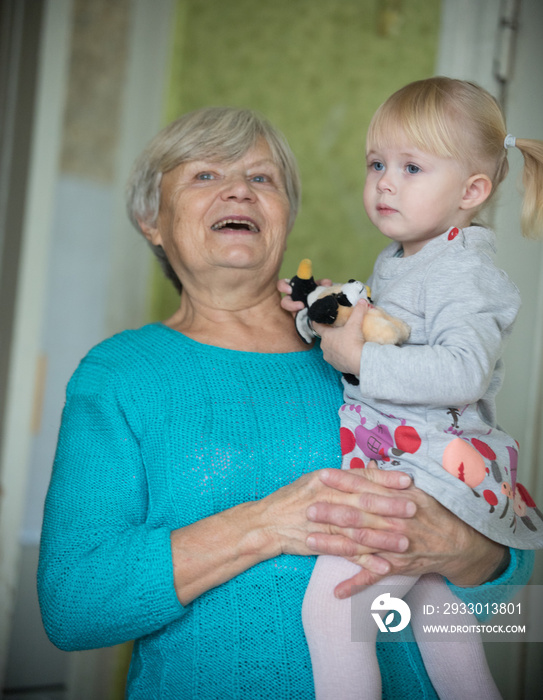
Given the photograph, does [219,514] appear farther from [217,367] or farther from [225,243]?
[225,243]

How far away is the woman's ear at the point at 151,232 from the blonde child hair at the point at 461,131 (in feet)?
2.22

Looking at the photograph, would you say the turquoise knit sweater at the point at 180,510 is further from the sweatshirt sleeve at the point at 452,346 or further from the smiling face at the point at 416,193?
the smiling face at the point at 416,193

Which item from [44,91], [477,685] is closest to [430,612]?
[477,685]

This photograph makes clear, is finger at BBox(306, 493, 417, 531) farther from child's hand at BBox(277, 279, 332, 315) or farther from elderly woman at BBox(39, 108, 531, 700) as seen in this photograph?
child's hand at BBox(277, 279, 332, 315)

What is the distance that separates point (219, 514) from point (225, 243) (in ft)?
2.05

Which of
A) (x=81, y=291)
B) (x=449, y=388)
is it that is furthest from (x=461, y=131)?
(x=81, y=291)

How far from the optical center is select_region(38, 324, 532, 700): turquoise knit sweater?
48.5 inches

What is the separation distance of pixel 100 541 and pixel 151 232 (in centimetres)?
85

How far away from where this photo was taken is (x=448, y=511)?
121 cm

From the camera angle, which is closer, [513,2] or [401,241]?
[401,241]

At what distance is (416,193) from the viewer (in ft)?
4.05

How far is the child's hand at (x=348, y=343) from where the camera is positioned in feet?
3.92

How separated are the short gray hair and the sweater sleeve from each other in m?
0.57

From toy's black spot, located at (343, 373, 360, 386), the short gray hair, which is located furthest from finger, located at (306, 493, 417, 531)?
the short gray hair
